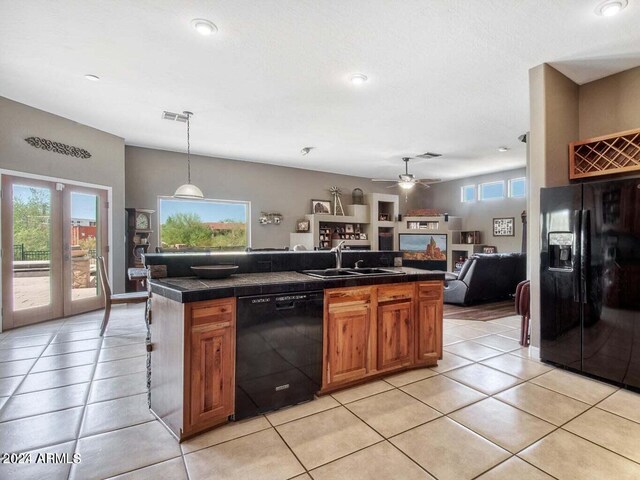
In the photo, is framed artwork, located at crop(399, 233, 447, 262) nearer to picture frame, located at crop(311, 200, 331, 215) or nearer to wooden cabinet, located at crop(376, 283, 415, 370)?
picture frame, located at crop(311, 200, 331, 215)

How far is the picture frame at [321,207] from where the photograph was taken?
851 centimetres

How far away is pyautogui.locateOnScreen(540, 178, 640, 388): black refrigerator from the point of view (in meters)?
2.60

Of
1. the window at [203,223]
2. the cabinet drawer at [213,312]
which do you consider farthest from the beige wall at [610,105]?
the window at [203,223]

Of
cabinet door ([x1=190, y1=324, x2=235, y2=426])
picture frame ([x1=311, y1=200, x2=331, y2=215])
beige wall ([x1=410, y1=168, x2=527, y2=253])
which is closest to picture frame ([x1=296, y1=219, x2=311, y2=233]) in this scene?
picture frame ([x1=311, y1=200, x2=331, y2=215])

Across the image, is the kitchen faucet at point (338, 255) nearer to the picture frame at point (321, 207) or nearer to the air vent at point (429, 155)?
the air vent at point (429, 155)

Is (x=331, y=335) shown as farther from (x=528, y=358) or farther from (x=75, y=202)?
(x=75, y=202)

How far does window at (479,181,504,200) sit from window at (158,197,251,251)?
6289mm

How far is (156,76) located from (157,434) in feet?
11.2

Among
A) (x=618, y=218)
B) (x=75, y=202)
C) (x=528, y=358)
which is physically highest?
(x=75, y=202)

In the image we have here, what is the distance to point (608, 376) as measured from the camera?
2746 millimetres

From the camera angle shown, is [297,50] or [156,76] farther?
[156,76]

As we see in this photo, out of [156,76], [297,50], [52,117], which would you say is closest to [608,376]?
[297,50]

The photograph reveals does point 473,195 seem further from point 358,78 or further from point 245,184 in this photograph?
point 358,78

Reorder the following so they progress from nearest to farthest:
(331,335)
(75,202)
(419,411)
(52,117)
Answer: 1. (419,411)
2. (331,335)
3. (52,117)
4. (75,202)
